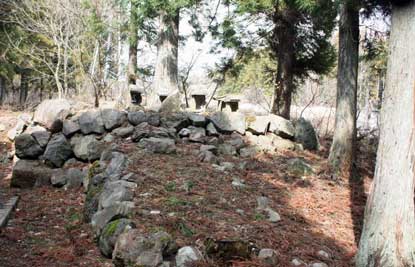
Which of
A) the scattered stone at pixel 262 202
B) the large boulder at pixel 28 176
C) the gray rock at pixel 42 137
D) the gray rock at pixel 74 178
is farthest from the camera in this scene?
the gray rock at pixel 42 137

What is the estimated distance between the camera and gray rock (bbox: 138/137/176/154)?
564 cm

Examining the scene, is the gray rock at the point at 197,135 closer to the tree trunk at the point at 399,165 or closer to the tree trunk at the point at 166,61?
the tree trunk at the point at 166,61

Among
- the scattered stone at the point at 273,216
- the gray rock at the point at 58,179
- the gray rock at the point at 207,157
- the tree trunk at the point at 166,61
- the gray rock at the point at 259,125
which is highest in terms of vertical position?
the tree trunk at the point at 166,61

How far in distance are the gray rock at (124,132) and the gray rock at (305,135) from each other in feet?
9.84

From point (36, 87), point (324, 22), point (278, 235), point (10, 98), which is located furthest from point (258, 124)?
point (10, 98)

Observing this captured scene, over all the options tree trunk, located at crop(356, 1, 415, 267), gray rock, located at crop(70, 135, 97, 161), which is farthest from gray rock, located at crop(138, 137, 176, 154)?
tree trunk, located at crop(356, 1, 415, 267)

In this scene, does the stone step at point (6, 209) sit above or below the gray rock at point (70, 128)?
below

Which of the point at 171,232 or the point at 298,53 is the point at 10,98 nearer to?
the point at 298,53

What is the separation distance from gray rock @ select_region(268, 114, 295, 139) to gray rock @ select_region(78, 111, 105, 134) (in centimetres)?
301

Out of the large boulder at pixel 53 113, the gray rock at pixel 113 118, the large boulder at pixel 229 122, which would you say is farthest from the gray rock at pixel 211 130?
the large boulder at pixel 53 113

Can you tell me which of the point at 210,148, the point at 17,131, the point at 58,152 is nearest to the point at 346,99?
the point at 210,148

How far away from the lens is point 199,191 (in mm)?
4508

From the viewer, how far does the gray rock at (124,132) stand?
6.32 metres

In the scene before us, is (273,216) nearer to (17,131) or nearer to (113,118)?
(113,118)
